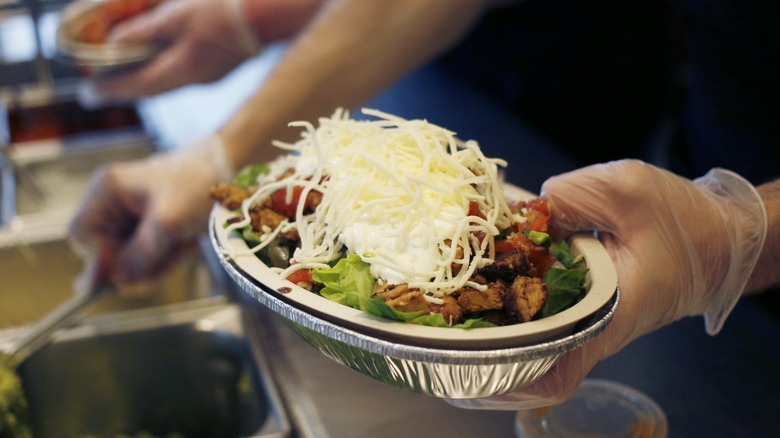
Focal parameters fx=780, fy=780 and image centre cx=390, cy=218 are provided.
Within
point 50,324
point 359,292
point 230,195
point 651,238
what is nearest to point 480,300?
point 359,292

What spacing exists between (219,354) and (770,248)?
1.15 meters

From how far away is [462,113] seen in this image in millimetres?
2721

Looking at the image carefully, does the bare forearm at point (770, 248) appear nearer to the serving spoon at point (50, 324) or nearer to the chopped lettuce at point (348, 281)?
the chopped lettuce at point (348, 281)

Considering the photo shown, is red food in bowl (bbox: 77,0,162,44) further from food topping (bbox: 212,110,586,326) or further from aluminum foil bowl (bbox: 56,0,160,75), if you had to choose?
food topping (bbox: 212,110,586,326)

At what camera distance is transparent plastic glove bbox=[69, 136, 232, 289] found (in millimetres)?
1704

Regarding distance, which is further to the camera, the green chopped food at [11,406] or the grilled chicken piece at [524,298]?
the green chopped food at [11,406]

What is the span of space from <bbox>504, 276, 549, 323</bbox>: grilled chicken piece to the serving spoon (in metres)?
1.18

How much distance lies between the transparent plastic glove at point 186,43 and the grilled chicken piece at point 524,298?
160 cm

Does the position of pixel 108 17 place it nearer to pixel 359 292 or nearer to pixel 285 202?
pixel 285 202

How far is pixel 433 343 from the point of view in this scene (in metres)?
0.87

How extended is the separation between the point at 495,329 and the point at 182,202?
1.01 m

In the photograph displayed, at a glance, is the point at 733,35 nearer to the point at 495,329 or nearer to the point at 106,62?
the point at 495,329

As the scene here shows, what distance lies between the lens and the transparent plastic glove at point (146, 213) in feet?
5.59

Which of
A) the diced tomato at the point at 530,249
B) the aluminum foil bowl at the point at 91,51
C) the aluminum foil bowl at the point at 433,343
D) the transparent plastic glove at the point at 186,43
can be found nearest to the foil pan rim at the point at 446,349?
the aluminum foil bowl at the point at 433,343
